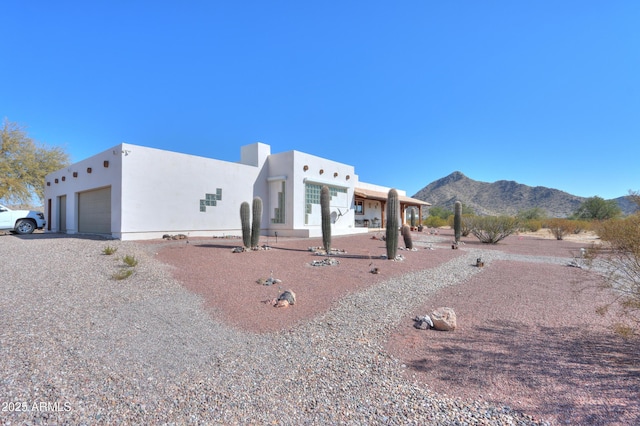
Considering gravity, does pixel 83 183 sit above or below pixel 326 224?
above

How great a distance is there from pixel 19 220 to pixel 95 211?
3978 millimetres

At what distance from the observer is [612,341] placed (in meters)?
3.97

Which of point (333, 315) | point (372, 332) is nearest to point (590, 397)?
point (372, 332)

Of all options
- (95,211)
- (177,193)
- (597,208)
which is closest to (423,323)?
(177,193)

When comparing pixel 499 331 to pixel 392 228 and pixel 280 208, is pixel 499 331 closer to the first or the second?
pixel 392 228

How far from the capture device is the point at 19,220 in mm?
15336

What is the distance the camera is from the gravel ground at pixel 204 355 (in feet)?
8.57

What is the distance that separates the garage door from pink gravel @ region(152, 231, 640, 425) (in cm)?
800

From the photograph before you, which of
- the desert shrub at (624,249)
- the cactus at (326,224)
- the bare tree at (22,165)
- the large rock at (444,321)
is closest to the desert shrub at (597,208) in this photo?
the cactus at (326,224)

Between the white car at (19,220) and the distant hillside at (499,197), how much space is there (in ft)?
197

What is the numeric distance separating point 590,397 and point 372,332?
2438 mm

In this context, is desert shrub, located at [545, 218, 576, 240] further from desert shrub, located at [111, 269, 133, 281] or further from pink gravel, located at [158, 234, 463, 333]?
desert shrub, located at [111, 269, 133, 281]

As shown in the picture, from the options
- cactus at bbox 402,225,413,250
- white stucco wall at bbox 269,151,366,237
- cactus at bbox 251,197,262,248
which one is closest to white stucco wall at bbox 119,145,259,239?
white stucco wall at bbox 269,151,366,237

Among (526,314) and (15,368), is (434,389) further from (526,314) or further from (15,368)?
(15,368)
